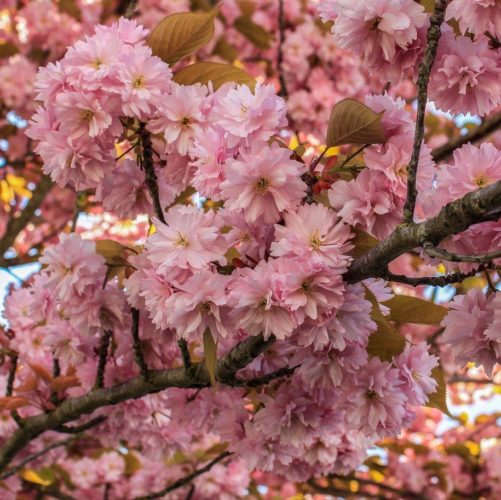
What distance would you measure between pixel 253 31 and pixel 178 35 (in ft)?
10.3

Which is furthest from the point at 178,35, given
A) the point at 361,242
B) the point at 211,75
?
the point at 361,242

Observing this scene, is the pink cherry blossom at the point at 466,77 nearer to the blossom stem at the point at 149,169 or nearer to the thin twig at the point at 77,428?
the blossom stem at the point at 149,169

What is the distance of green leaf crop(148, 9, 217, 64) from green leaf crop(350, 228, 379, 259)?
55 cm

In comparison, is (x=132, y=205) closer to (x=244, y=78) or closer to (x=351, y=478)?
(x=244, y=78)

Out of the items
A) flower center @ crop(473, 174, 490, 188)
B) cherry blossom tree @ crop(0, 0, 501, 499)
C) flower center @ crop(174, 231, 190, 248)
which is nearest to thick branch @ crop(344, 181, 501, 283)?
cherry blossom tree @ crop(0, 0, 501, 499)

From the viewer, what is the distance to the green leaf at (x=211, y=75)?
152cm

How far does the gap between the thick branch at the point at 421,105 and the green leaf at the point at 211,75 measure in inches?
18.2

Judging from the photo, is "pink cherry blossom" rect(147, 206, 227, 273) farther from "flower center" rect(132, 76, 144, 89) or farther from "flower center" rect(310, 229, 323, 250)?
"flower center" rect(132, 76, 144, 89)

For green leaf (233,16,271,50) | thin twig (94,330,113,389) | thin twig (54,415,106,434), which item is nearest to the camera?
thin twig (94,330,113,389)

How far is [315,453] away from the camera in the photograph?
6.70ft

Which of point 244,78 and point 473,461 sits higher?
point 473,461

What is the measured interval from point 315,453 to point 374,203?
1.02m

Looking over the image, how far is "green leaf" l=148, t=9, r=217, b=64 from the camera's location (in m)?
1.52

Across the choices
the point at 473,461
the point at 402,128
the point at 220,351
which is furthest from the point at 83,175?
the point at 473,461
